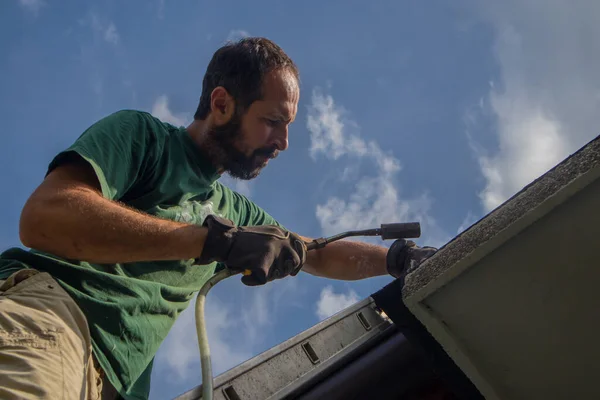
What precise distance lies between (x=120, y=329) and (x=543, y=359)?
157 cm

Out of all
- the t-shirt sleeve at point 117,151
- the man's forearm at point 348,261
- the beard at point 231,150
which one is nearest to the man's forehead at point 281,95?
the beard at point 231,150

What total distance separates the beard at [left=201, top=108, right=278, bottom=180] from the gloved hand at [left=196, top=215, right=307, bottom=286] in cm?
85

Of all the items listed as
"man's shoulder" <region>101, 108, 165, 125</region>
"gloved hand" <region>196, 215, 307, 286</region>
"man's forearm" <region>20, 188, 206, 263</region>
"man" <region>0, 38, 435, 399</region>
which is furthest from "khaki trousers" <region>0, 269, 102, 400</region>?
"man's shoulder" <region>101, 108, 165, 125</region>

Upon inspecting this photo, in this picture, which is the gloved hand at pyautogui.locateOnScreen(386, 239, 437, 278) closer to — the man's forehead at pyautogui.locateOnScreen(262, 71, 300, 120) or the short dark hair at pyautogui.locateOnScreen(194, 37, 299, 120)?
the man's forehead at pyautogui.locateOnScreen(262, 71, 300, 120)

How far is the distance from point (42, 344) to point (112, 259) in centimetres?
40

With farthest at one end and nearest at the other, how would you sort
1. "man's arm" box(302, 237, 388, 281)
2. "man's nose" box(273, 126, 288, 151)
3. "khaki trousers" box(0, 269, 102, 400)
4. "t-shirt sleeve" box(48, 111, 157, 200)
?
"man's arm" box(302, 237, 388, 281)
"man's nose" box(273, 126, 288, 151)
"t-shirt sleeve" box(48, 111, 157, 200)
"khaki trousers" box(0, 269, 102, 400)

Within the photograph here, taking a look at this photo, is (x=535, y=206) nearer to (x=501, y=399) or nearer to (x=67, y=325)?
(x=501, y=399)

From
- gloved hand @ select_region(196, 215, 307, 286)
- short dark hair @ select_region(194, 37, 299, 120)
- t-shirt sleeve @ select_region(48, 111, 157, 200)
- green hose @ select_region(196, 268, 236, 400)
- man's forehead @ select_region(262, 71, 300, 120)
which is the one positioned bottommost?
green hose @ select_region(196, 268, 236, 400)

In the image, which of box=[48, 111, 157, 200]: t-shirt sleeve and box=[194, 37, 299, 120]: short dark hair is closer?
box=[48, 111, 157, 200]: t-shirt sleeve

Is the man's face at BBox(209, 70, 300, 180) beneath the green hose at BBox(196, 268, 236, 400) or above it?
above

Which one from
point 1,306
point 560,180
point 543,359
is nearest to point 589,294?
point 543,359

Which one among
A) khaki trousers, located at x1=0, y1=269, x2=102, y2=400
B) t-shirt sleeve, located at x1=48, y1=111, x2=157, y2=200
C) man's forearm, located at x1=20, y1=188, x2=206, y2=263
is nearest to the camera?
khaki trousers, located at x1=0, y1=269, x2=102, y2=400

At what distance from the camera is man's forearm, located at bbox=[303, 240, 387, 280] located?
10.6 feet

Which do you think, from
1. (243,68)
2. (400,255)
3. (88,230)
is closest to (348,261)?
(400,255)
